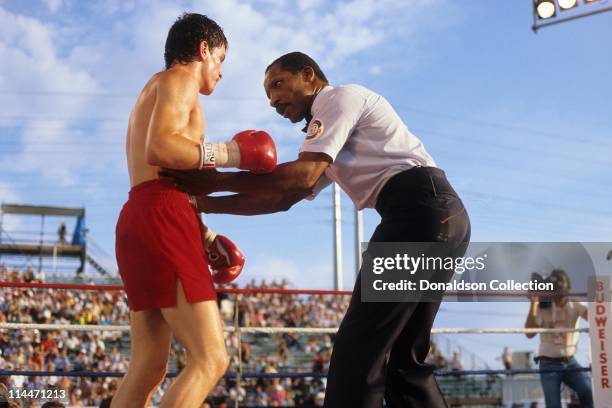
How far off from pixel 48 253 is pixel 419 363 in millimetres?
25541

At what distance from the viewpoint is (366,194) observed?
2301 millimetres

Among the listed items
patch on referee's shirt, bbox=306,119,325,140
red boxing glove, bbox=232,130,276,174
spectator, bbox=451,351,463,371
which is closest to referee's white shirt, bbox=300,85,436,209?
patch on referee's shirt, bbox=306,119,325,140

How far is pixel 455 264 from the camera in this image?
226 cm

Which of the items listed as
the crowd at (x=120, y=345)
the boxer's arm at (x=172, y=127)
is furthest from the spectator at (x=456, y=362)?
the boxer's arm at (x=172, y=127)

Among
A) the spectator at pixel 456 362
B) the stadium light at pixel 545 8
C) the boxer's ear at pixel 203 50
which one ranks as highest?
the stadium light at pixel 545 8

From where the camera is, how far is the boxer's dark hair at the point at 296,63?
7.93 feet

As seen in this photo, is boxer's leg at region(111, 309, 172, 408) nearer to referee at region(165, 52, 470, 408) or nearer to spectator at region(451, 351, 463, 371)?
referee at region(165, 52, 470, 408)

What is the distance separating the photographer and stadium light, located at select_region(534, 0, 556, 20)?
11.4ft

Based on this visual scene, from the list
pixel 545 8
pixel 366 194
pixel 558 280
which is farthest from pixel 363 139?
pixel 545 8

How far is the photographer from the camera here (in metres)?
4.85

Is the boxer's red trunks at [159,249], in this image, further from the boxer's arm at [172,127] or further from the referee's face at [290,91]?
the referee's face at [290,91]

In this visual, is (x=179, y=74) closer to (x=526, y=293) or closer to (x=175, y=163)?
(x=175, y=163)

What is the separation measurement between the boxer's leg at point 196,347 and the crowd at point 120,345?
5.75 m

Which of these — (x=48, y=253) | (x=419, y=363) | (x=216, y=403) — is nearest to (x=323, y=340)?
(x=216, y=403)
